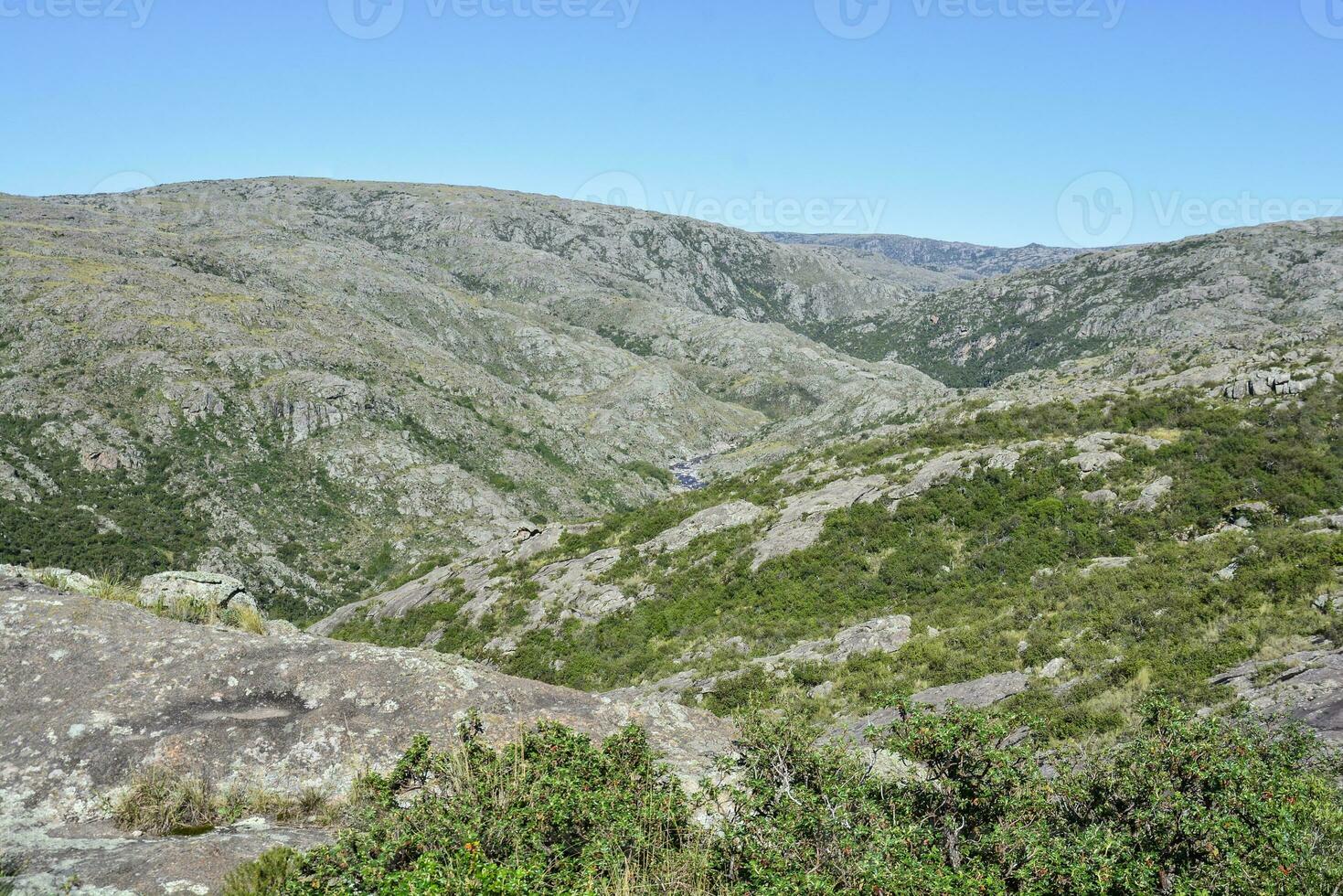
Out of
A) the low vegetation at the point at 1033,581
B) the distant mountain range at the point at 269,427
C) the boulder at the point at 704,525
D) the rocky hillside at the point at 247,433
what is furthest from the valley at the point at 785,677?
the rocky hillside at the point at 247,433

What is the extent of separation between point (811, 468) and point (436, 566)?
28454 millimetres

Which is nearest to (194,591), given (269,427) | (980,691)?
(980,691)

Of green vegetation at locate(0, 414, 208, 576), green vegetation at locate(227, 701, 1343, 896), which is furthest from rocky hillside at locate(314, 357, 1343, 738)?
green vegetation at locate(0, 414, 208, 576)

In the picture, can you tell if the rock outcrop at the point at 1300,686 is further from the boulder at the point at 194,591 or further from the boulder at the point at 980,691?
the boulder at the point at 194,591

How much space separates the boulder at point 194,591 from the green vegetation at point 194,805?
5.62 meters

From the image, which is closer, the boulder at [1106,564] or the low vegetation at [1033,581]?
the low vegetation at [1033,581]

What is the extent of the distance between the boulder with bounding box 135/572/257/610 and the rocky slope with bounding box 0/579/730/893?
2.34 meters

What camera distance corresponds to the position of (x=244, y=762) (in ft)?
28.1

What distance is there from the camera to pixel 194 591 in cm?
→ 1555

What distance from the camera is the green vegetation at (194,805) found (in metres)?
7.37

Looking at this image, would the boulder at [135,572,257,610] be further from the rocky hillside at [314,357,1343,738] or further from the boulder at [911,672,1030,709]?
the boulder at [911,672,1030,709]

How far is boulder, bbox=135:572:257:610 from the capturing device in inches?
522

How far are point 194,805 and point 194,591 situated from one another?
9969 mm

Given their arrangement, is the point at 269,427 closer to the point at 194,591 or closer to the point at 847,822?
the point at 194,591
